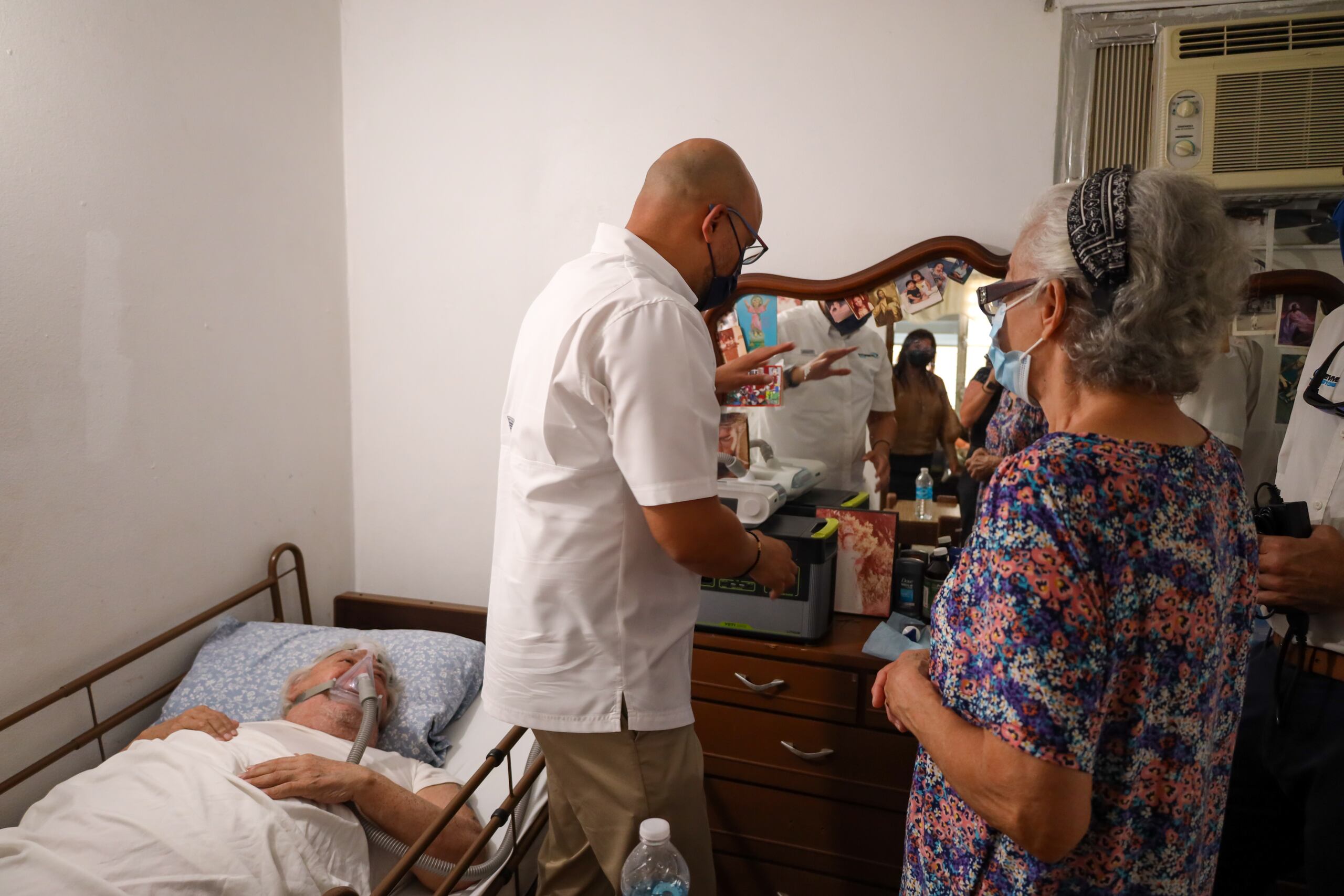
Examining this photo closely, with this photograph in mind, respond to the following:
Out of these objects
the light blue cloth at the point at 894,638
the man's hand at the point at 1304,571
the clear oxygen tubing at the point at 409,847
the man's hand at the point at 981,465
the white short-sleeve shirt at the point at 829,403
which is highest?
the white short-sleeve shirt at the point at 829,403

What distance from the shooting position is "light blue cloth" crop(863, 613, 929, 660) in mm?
1872

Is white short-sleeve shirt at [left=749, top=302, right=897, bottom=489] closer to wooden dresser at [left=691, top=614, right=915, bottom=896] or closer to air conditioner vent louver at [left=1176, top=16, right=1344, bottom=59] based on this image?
wooden dresser at [left=691, top=614, right=915, bottom=896]

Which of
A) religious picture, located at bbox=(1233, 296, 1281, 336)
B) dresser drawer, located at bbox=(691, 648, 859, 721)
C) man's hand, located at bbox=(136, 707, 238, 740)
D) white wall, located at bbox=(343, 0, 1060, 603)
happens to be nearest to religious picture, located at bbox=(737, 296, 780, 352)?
white wall, located at bbox=(343, 0, 1060, 603)

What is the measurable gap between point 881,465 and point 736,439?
0.40 metres

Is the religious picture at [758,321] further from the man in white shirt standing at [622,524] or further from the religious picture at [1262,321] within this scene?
the religious picture at [1262,321]

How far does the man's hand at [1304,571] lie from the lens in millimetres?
1321

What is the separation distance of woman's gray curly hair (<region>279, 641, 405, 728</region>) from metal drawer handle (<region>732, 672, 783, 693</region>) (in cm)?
85

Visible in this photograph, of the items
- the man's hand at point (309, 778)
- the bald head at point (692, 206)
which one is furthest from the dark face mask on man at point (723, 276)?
the man's hand at point (309, 778)

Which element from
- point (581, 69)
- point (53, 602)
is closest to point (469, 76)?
point (581, 69)

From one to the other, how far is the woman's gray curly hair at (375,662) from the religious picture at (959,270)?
1749 millimetres

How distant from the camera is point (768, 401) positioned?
2230mm

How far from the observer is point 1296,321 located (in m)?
1.82

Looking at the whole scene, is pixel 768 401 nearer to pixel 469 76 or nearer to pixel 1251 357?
pixel 1251 357

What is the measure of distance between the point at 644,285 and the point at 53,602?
1561mm
